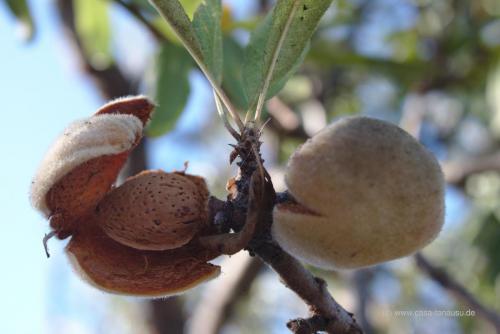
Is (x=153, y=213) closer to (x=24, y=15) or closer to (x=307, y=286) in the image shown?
(x=307, y=286)

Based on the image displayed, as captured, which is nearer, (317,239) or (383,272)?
(317,239)

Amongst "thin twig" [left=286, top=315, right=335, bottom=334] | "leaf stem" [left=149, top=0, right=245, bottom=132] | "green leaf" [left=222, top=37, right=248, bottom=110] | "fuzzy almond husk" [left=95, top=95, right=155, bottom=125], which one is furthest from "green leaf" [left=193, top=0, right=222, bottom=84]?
"green leaf" [left=222, top=37, right=248, bottom=110]

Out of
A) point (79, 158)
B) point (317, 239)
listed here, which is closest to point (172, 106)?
point (79, 158)

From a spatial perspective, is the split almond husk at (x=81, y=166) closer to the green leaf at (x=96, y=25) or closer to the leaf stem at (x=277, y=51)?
the leaf stem at (x=277, y=51)

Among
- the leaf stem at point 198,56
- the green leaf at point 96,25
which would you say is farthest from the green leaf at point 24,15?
the leaf stem at point 198,56

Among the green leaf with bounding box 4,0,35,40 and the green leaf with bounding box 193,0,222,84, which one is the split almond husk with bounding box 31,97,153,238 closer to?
the green leaf with bounding box 193,0,222,84

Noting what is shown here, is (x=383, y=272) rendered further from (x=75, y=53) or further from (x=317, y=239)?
(x=317, y=239)

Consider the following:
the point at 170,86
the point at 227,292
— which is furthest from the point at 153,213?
the point at 227,292
